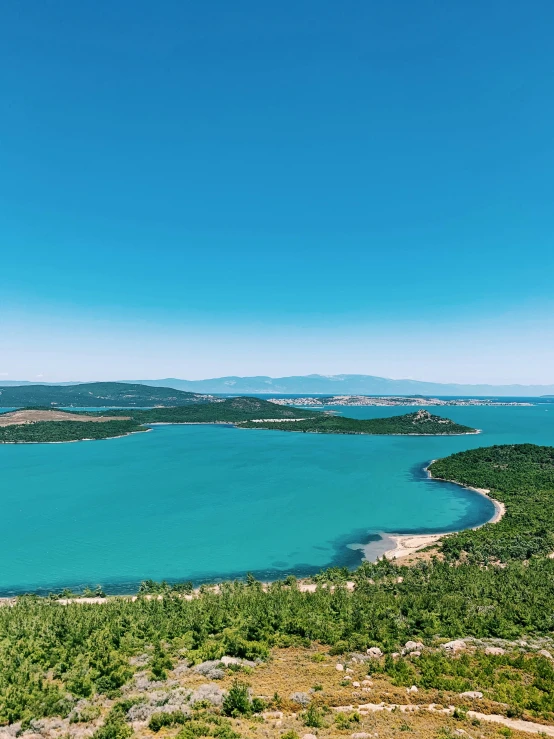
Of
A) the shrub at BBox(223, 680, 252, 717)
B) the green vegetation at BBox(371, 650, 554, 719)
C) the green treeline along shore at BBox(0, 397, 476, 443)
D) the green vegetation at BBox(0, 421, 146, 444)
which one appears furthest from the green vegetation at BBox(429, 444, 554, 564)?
the green vegetation at BBox(0, 421, 146, 444)

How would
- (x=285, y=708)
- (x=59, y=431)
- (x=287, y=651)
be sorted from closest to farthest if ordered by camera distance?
(x=285, y=708) → (x=287, y=651) → (x=59, y=431)

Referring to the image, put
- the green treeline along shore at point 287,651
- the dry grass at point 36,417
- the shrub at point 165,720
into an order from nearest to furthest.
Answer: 1. the shrub at point 165,720
2. the green treeline along shore at point 287,651
3. the dry grass at point 36,417

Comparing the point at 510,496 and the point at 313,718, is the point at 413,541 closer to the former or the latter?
the point at 510,496

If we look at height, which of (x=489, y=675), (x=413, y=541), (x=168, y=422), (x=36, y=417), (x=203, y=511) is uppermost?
(x=489, y=675)

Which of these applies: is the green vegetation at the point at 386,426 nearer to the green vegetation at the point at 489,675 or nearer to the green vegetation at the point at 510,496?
the green vegetation at the point at 510,496

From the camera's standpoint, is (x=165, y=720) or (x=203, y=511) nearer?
(x=165, y=720)

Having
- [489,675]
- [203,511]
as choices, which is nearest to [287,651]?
[489,675]

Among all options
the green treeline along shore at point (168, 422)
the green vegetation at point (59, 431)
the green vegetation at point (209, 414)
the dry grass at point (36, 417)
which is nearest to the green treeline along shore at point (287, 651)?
the green vegetation at point (59, 431)

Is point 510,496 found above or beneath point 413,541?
above
